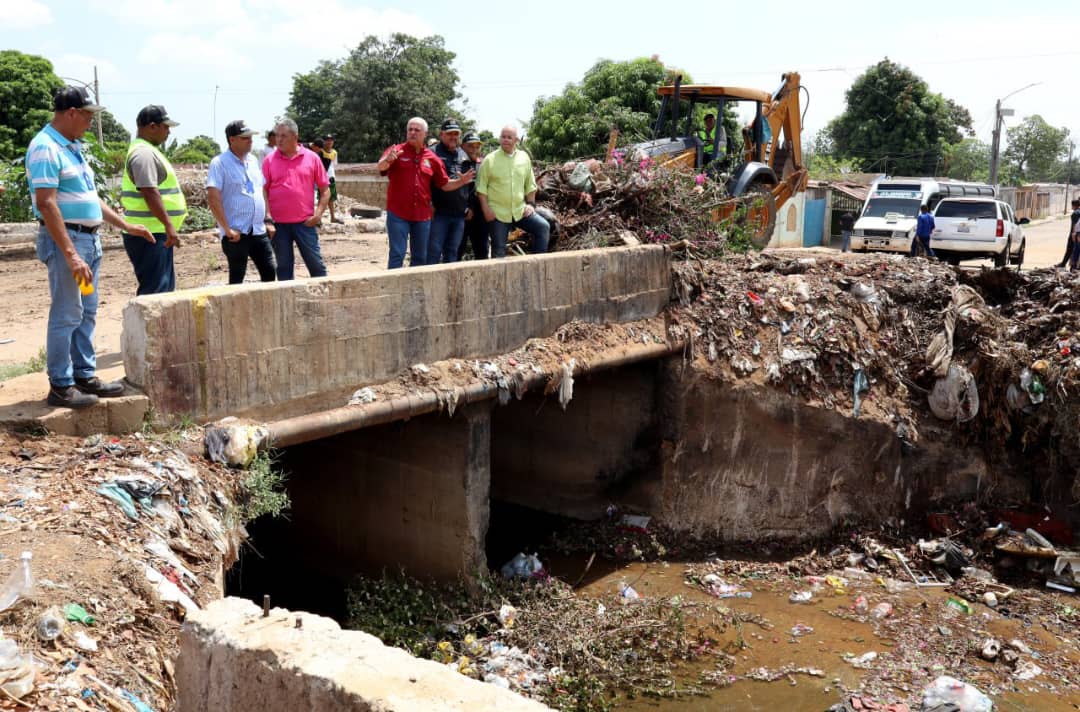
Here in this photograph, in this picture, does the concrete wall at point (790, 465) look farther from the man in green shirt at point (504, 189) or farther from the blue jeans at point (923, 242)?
the blue jeans at point (923, 242)

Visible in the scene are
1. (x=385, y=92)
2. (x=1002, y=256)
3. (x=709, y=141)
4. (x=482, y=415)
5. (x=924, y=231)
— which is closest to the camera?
(x=482, y=415)

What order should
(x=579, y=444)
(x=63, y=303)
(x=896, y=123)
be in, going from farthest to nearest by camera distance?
1. (x=896, y=123)
2. (x=579, y=444)
3. (x=63, y=303)

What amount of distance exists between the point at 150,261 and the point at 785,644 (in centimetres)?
569

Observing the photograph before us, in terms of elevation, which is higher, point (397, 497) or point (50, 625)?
point (50, 625)

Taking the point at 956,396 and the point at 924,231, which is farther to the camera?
the point at 924,231

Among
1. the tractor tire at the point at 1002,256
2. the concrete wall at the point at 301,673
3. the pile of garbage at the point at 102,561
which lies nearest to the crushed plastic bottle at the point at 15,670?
the pile of garbage at the point at 102,561

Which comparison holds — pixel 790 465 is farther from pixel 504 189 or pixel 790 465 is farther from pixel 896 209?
pixel 896 209

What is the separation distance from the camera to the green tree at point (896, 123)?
34.8 meters

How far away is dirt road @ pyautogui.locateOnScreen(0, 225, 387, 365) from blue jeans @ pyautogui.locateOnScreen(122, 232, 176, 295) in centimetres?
162

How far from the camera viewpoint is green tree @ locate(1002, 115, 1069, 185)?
57.8 metres

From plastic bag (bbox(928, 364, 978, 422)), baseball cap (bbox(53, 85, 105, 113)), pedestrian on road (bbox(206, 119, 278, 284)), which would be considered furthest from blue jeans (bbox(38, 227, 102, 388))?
plastic bag (bbox(928, 364, 978, 422))

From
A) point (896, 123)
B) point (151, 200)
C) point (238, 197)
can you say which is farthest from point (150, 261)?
point (896, 123)

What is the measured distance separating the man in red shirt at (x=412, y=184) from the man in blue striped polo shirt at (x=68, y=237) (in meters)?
3.17

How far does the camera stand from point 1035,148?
5831cm
